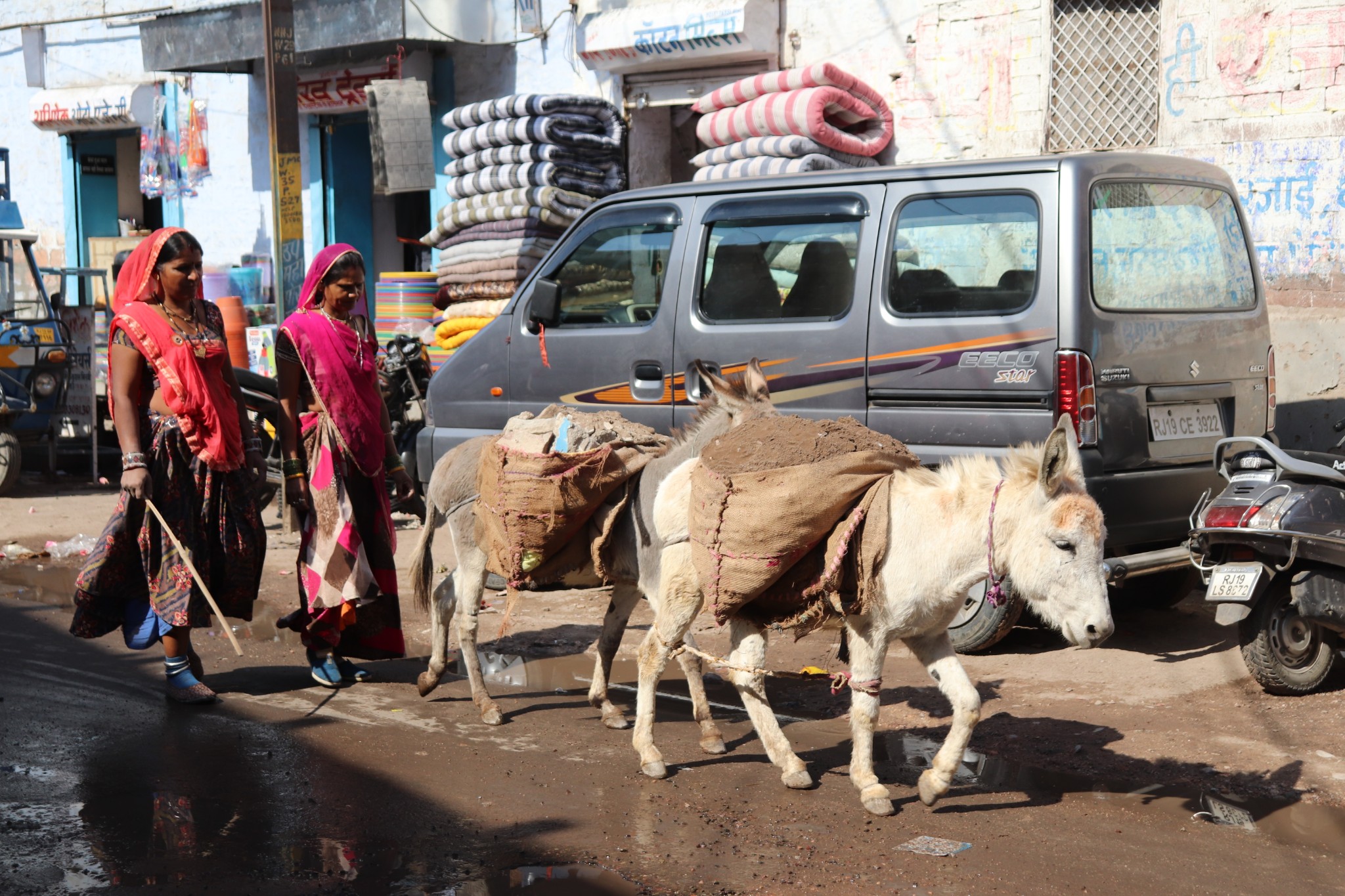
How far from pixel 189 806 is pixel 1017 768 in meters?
2.86

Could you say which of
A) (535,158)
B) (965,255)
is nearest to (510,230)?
(535,158)

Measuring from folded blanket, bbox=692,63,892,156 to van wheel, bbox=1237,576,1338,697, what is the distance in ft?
18.1

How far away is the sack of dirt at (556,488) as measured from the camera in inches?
185

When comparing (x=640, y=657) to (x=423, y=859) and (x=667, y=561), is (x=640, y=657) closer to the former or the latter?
(x=667, y=561)

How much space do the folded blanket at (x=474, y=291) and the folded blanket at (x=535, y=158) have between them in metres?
1.06

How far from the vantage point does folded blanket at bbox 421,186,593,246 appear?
10859 mm

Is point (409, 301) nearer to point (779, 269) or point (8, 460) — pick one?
point (8, 460)

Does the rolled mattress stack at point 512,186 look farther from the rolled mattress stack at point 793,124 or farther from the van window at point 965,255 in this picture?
the van window at point 965,255

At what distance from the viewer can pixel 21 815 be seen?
13.2 feet

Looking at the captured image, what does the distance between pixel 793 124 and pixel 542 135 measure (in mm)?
2373

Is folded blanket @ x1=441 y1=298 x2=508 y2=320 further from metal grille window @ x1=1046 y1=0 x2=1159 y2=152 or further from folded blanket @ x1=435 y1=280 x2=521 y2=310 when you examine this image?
metal grille window @ x1=1046 y1=0 x2=1159 y2=152

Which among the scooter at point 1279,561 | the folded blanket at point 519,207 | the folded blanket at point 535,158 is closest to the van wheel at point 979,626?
the scooter at point 1279,561

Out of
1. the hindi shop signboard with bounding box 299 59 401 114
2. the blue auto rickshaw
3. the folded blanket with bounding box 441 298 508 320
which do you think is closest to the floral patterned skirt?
the folded blanket with bounding box 441 298 508 320

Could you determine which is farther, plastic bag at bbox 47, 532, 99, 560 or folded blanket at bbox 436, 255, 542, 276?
folded blanket at bbox 436, 255, 542, 276
